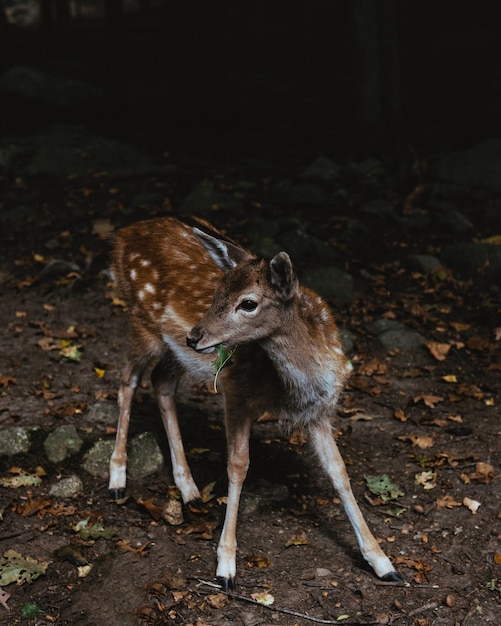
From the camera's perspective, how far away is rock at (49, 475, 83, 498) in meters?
5.52

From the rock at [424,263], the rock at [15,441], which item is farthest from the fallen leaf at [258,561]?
the rock at [424,263]

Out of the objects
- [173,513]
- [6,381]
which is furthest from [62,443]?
[6,381]

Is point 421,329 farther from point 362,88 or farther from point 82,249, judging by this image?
point 362,88

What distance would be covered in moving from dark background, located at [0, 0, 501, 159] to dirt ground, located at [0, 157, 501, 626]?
4401mm

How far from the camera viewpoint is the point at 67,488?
18.3 ft

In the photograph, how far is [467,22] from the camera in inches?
1000

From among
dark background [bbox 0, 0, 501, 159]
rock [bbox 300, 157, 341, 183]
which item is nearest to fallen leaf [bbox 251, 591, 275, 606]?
rock [bbox 300, 157, 341, 183]

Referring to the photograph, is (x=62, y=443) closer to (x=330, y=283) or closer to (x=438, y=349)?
(x=438, y=349)

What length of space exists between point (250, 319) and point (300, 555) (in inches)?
61.3

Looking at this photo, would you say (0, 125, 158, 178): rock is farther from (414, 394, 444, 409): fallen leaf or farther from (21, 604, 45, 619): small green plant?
(21, 604, 45, 619): small green plant

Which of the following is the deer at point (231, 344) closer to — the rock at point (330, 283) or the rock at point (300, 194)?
the rock at point (330, 283)

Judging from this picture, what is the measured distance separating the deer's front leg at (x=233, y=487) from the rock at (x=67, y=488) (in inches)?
45.4

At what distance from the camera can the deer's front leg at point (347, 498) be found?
485cm

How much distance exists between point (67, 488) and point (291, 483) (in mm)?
1532
